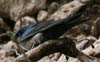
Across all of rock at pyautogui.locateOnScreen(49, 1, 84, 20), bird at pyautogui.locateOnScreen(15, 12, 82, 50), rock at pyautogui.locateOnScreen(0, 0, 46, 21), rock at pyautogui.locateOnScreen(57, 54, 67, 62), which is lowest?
rock at pyautogui.locateOnScreen(57, 54, 67, 62)

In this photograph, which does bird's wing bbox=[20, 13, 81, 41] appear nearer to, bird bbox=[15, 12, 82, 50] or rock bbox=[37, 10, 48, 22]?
bird bbox=[15, 12, 82, 50]

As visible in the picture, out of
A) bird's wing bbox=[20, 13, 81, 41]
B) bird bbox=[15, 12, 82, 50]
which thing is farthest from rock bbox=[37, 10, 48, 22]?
bird's wing bbox=[20, 13, 81, 41]

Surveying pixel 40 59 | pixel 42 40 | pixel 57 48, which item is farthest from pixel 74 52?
pixel 42 40

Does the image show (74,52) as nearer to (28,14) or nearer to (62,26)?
(62,26)

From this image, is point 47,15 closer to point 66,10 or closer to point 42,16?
point 42,16

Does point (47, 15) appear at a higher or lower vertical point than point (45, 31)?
higher

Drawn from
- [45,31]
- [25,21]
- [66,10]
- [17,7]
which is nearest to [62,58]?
[45,31]
